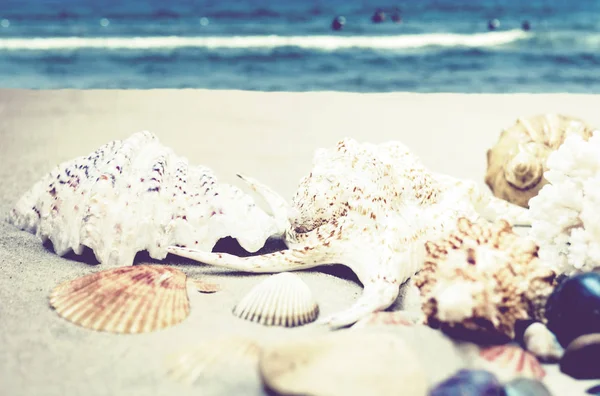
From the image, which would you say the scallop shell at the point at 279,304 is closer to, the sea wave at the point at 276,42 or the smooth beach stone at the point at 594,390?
the smooth beach stone at the point at 594,390

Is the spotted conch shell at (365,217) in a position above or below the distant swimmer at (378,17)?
below

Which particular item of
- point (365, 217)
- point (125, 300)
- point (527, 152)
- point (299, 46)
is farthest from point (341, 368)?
point (299, 46)

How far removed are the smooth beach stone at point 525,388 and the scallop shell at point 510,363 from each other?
0.20 feet

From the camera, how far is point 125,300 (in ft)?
6.52

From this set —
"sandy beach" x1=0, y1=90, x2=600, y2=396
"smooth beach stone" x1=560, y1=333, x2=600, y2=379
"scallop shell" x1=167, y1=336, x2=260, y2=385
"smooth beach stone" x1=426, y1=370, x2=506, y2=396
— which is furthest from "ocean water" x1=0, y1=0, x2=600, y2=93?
"smooth beach stone" x1=426, y1=370, x2=506, y2=396

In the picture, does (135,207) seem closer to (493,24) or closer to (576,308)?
(576,308)

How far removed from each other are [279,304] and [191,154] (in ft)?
7.70

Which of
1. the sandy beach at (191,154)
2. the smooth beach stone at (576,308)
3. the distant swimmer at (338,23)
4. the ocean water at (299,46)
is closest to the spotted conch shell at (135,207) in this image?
the sandy beach at (191,154)

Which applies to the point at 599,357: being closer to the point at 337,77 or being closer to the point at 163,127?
the point at 163,127

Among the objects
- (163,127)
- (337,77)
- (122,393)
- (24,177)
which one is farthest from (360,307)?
(337,77)

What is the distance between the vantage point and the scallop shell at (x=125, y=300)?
189cm

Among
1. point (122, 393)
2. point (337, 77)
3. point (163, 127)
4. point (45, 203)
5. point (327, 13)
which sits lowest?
point (122, 393)

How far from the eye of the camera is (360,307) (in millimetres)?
2033

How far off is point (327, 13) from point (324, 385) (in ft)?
44.0
